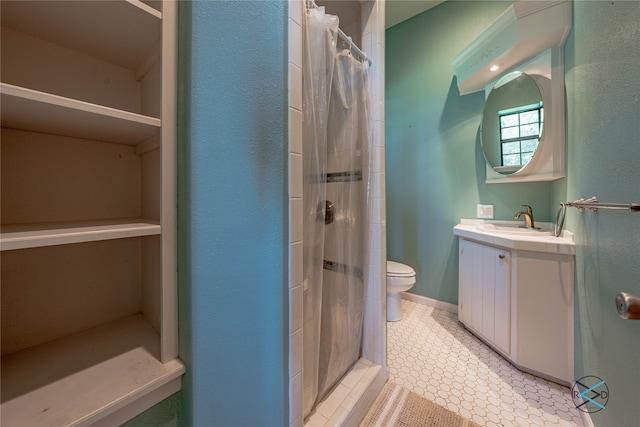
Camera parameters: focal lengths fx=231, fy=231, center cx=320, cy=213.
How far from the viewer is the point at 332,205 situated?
45.7 inches

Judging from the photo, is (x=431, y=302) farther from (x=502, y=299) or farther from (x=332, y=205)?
(x=332, y=205)

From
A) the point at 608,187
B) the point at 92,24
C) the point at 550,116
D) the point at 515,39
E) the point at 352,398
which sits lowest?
the point at 352,398

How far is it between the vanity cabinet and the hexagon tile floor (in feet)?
4.48

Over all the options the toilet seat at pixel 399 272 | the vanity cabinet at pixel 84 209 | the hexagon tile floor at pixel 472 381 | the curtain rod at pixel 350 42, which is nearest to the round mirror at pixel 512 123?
A: the toilet seat at pixel 399 272

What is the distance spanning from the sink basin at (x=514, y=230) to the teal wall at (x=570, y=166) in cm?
13

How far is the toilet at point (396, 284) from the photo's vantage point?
1902 mm

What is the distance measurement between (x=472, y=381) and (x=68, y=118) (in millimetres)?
2067

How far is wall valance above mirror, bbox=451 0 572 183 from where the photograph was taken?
4.65ft

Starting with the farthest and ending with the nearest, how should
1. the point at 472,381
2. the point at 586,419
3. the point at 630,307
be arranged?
the point at 472,381 → the point at 586,419 → the point at 630,307

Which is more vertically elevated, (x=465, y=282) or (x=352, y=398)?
(x=465, y=282)

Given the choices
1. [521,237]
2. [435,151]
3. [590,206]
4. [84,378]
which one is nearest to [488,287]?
[521,237]

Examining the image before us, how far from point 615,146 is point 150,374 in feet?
5.60

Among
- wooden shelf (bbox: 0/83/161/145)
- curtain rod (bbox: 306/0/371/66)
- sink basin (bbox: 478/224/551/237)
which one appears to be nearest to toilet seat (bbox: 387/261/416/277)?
sink basin (bbox: 478/224/551/237)

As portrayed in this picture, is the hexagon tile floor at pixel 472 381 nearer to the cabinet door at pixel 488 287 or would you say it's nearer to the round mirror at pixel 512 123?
the cabinet door at pixel 488 287
